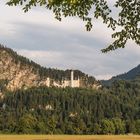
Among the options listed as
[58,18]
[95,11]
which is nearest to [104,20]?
[95,11]

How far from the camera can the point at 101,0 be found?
16.0 meters

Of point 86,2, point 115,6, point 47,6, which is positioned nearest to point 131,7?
point 115,6

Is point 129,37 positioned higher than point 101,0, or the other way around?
point 101,0

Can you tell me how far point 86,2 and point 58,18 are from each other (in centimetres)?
125

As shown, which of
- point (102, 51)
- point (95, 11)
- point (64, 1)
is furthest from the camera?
point (102, 51)

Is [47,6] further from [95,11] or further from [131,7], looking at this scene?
[131,7]

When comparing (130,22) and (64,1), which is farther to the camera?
(130,22)

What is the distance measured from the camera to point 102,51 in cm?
1798

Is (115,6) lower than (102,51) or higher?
higher

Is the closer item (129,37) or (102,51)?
(129,37)

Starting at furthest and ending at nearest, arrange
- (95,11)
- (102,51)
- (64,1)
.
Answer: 1. (102,51)
2. (95,11)
3. (64,1)

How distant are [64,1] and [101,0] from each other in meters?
1.76

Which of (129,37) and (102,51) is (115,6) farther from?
(102,51)

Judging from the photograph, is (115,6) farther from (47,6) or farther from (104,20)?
(47,6)
